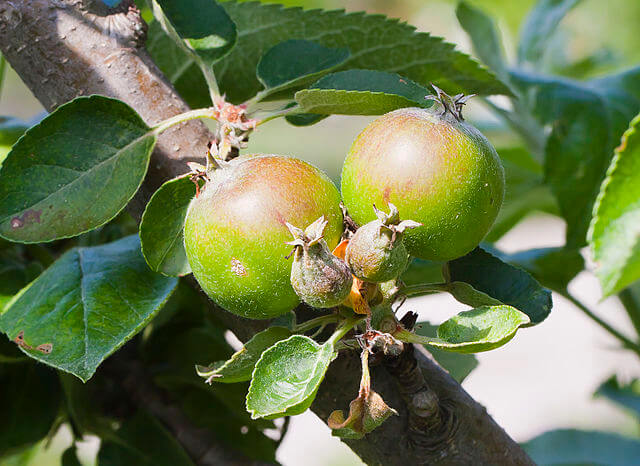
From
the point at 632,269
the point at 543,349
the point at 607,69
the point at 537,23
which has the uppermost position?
the point at 632,269

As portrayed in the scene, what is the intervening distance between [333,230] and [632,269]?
0.16m

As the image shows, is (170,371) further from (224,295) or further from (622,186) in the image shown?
(622,186)

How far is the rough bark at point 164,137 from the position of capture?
53 cm

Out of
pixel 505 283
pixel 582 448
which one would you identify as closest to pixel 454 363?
pixel 505 283

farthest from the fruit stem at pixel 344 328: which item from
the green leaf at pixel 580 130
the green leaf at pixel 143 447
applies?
the green leaf at pixel 580 130

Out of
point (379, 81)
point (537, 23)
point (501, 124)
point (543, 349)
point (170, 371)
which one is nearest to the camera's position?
point (379, 81)

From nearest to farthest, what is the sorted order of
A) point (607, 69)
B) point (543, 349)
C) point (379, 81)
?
point (379, 81) → point (607, 69) → point (543, 349)

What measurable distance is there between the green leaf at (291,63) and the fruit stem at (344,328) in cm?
22

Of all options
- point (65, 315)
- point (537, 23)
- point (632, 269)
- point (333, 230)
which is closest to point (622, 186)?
point (632, 269)

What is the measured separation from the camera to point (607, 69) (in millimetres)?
1391

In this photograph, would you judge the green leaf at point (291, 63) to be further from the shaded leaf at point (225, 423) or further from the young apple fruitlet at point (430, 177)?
the shaded leaf at point (225, 423)

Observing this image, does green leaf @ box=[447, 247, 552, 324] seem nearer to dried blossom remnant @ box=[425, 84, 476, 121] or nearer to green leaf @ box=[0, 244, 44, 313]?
dried blossom remnant @ box=[425, 84, 476, 121]

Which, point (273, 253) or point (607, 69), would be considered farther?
point (607, 69)

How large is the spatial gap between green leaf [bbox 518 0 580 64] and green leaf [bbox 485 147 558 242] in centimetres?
14
